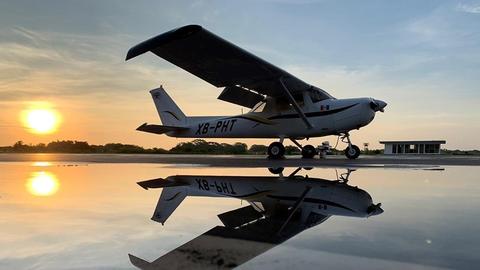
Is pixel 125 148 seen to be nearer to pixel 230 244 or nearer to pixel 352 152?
pixel 352 152

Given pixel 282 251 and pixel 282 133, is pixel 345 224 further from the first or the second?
pixel 282 133

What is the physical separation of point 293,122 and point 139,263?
1342 cm

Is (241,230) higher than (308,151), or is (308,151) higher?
(308,151)

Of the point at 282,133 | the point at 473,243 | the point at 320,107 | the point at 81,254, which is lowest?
the point at 81,254

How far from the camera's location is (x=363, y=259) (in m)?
1.70

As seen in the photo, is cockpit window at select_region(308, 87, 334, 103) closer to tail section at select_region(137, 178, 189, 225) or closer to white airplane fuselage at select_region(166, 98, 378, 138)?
white airplane fuselage at select_region(166, 98, 378, 138)

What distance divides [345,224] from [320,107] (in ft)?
40.0

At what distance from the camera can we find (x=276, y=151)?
14406mm

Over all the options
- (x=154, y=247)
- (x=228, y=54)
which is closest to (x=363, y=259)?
(x=154, y=247)

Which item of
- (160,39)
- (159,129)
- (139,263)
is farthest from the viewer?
(159,129)

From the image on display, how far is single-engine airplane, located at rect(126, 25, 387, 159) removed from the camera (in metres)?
12.1

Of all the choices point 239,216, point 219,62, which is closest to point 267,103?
point 219,62

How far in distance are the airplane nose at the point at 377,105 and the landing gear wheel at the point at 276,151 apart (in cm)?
355

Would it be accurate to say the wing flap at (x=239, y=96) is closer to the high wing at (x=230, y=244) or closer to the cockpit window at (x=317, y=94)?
the cockpit window at (x=317, y=94)
